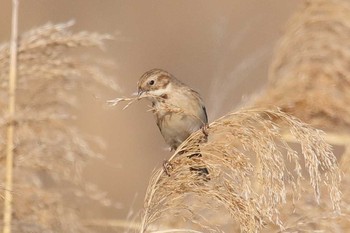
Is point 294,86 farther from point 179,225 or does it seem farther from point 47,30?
point 47,30

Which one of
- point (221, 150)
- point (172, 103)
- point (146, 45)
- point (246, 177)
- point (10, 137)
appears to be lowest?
point (246, 177)

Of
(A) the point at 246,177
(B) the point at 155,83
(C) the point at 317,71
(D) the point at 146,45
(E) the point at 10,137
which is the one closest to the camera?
(A) the point at 246,177

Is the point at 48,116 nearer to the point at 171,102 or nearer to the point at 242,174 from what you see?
the point at 242,174

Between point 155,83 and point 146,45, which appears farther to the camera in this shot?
point 146,45

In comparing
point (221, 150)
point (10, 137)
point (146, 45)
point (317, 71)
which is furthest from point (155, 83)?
point (146, 45)

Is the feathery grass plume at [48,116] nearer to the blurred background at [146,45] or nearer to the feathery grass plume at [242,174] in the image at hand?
the feathery grass plume at [242,174]

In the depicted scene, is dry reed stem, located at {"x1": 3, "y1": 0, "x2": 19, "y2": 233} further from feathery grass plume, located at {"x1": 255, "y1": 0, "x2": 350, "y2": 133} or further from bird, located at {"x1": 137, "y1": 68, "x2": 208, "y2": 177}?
feathery grass plume, located at {"x1": 255, "y1": 0, "x2": 350, "y2": 133}
